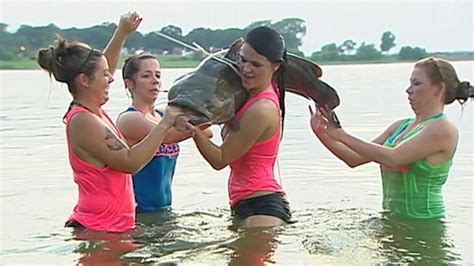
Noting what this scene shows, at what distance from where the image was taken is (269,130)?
6344 mm

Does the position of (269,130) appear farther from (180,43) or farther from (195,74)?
Answer: (180,43)

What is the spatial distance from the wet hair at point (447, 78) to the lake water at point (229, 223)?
3.39ft

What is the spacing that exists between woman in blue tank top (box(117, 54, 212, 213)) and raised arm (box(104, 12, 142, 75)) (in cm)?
13

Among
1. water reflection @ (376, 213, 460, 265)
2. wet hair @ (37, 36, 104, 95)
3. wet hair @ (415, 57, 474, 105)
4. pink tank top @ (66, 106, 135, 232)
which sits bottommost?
water reflection @ (376, 213, 460, 265)

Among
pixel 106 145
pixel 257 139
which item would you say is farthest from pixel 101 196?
pixel 257 139

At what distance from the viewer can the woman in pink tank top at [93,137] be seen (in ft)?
19.4

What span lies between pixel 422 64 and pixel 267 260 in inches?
76.6

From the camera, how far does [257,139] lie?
20.8ft

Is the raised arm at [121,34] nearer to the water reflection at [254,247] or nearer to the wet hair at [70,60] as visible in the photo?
the wet hair at [70,60]

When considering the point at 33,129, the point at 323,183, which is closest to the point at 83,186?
the point at 323,183

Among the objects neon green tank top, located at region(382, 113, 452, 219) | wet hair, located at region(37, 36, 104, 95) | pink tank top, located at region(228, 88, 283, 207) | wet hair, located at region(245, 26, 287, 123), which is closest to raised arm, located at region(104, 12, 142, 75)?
wet hair, located at region(37, 36, 104, 95)

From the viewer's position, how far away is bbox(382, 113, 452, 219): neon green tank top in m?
6.88

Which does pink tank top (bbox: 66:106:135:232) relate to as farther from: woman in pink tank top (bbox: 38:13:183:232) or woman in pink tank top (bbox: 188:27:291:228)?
woman in pink tank top (bbox: 188:27:291:228)

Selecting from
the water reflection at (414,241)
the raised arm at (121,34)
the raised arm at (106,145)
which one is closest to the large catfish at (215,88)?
the raised arm at (106,145)
